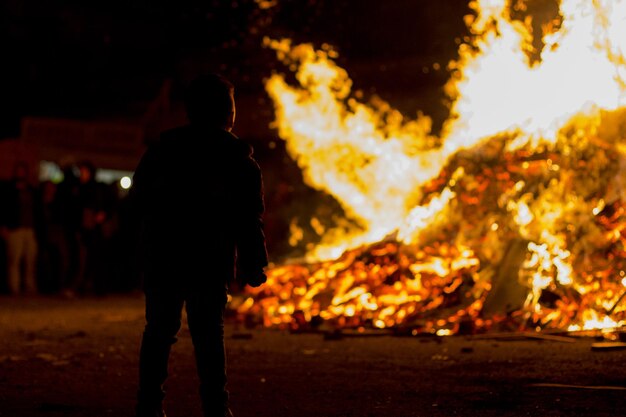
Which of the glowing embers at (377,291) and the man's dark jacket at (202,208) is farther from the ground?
the glowing embers at (377,291)

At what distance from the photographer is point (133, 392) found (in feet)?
19.6

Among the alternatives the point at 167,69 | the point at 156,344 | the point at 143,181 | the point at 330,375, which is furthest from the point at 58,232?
the point at 167,69

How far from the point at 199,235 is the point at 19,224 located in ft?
34.4

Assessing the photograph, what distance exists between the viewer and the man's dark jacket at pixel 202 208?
4.53 meters

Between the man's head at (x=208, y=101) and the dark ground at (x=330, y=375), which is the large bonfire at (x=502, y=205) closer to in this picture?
the dark ground at (x=330, y=375)

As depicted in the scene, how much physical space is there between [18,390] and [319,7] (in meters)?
16.6

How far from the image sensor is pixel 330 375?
660 centimetres

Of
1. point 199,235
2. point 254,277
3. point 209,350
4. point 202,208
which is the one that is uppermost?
point 202,208

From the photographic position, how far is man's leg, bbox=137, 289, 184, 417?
452cm

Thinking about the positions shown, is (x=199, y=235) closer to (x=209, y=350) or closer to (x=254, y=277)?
(x=254, y=277)

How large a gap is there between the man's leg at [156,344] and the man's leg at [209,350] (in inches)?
3.7

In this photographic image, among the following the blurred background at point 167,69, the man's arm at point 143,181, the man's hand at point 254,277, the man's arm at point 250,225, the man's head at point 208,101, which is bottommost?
the man's hand at point 254,277

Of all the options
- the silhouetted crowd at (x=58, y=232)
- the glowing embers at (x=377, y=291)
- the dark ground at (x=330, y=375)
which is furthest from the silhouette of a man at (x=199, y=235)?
the silhouetted crowd at (x=58, y=232)

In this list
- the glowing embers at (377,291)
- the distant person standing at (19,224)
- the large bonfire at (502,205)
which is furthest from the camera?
the distant person standing at (19,224)
